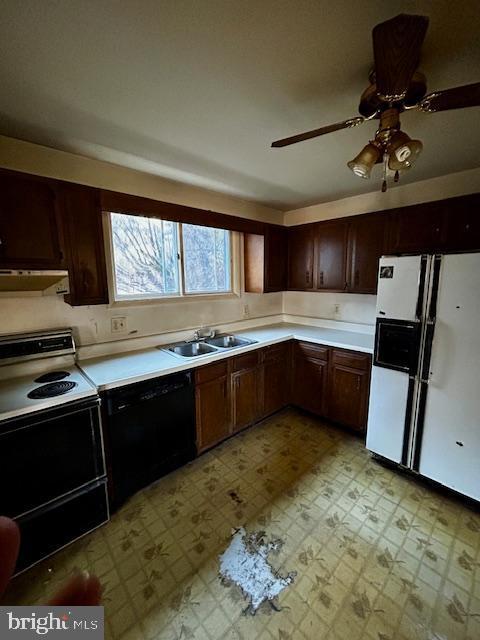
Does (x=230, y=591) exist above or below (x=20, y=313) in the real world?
below

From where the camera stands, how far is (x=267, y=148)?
1.72 meters

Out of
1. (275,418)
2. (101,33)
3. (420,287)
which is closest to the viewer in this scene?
(101,33)

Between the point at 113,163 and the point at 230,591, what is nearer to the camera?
the point at 230,591

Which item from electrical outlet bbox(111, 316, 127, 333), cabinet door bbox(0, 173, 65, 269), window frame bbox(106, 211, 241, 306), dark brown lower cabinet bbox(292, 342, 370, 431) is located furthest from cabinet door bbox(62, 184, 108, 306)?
dark brown lower cabinet bbox(292, 342, 370, 431)

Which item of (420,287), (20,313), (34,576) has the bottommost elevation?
(34,576)

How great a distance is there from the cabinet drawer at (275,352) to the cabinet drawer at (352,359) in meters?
0.53

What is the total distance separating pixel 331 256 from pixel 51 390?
266cm

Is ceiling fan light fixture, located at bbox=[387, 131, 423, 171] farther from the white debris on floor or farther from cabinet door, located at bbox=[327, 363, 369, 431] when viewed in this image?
the white debris on floor

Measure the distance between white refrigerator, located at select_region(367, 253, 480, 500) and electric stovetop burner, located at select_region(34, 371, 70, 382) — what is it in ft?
7.57

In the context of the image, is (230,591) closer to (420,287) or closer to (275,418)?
(275,418)

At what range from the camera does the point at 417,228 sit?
2.24m

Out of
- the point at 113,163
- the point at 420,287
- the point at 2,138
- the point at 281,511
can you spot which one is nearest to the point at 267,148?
the point at 113,163

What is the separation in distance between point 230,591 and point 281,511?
57cm

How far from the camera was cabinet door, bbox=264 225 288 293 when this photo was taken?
3068 millimetres
